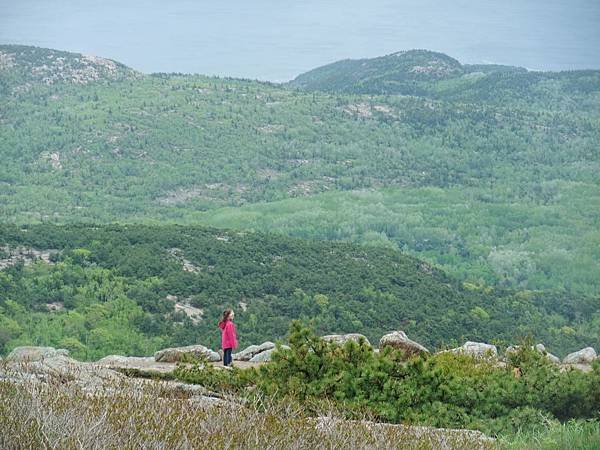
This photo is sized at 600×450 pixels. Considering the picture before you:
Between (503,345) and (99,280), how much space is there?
22.9m

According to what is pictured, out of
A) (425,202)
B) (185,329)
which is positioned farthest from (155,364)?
(425,202)

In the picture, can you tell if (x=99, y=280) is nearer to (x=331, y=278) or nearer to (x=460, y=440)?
(x=331, y=278)

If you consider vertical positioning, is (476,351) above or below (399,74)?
above

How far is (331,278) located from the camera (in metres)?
45.8

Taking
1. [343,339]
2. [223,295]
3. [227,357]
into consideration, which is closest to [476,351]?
[343,339]

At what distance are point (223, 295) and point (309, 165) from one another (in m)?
67.7

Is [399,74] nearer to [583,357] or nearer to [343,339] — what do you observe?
[583,357]

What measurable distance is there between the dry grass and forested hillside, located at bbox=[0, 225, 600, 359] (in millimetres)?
19531

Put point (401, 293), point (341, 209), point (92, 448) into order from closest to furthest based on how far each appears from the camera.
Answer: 1. point (92, 448)
2. point (401, 293)
3. point (341, 209)

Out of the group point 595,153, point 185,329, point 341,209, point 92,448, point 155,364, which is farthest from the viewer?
point 595,153

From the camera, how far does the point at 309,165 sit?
342 feet

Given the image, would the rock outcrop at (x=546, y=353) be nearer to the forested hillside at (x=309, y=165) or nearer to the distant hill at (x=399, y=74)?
the forested hillside at (x=309, y=165)

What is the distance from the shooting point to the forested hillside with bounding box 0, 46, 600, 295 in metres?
76.7

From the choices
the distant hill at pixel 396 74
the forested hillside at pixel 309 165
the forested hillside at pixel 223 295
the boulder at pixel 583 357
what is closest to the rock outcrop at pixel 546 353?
the boulder at pixel 583 357
